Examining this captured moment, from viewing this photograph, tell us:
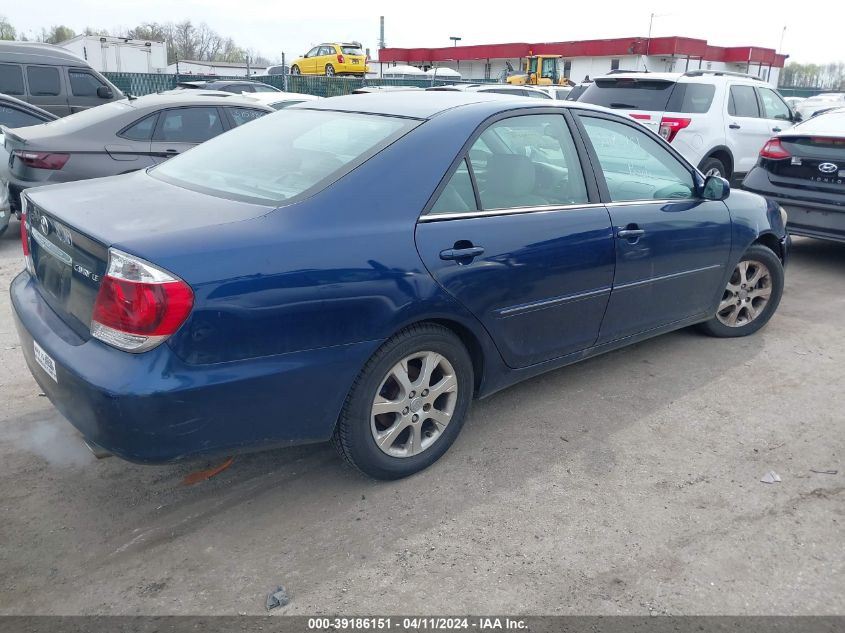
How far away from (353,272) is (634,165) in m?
2.21

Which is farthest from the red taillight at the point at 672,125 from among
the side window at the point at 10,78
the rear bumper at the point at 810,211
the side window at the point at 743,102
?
the side window at the point at 10,78

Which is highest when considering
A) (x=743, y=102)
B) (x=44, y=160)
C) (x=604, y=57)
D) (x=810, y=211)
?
(x=604, y=57)

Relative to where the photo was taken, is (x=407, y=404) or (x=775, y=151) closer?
(x=407, y=404)

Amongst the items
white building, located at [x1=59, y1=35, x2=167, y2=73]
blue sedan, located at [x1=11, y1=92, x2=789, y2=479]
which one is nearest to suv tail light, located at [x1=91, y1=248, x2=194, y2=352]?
blue sedan, located at [x1=11, y1=92, x2=789, y2=479]

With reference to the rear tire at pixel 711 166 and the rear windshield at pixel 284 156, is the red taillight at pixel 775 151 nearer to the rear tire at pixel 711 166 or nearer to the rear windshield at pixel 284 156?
the rear tire at pixel 711 166

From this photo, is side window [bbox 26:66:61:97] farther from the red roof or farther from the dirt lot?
the red roof

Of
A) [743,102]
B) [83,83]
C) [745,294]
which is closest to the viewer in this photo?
[745,294]

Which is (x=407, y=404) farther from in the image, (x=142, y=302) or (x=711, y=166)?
(x=711, y=166)

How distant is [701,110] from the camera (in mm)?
9891

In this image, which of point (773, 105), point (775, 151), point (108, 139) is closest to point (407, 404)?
point (108, 139)

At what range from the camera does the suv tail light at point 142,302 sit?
246 centimetres

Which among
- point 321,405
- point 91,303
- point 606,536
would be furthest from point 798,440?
point 91,303

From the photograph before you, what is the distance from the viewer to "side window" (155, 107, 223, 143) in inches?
299

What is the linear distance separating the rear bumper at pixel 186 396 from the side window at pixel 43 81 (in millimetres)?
12067
